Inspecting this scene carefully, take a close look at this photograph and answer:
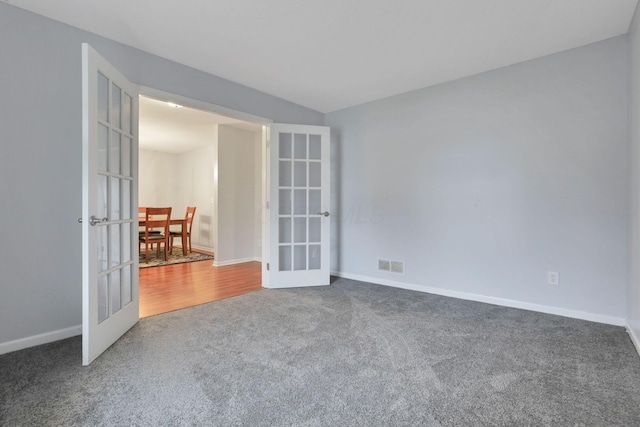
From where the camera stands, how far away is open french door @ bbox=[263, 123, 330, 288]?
11.7 feet

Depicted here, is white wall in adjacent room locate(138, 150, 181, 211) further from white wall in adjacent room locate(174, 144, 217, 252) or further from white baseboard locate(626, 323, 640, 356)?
white baseboard locate(626, 323, 640, 356)

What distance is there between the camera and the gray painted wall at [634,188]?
1970mm

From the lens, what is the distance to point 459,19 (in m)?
2.12

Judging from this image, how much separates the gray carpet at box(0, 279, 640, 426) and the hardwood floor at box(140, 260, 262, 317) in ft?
1.49

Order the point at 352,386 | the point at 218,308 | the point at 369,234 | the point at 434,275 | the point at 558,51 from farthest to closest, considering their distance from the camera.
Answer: the point at 369,234, the point at 434,275, the point at 218,308, the point at 558,51, the point at 352,386

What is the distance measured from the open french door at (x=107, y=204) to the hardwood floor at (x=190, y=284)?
0.59 m

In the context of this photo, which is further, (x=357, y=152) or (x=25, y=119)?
(x=357, y=152)

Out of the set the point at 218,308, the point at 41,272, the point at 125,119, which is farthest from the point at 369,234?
the point at 41,272

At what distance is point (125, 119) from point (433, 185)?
2970 millimetres

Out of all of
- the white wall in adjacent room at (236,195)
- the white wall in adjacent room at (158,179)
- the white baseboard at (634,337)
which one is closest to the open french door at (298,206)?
the white wall in adjacent room at (236,195)

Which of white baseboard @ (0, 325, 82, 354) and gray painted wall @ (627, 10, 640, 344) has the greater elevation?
gray painted wall @ (627, 10, 640, 344)

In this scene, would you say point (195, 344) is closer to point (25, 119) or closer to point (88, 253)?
point (88, 253)

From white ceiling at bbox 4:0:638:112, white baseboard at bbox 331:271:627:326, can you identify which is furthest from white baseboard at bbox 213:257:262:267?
white ceiling at bbox 4:0:638:112

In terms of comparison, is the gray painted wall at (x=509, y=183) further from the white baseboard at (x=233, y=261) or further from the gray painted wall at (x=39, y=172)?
the gray painted wall at (x=39, y=172)
